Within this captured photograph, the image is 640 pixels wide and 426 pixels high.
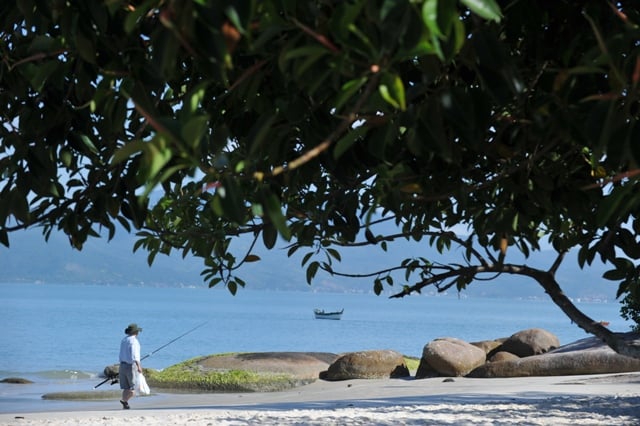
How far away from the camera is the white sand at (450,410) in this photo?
428 inches

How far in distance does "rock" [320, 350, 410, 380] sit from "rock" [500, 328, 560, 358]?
2.95 m

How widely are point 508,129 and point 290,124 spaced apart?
6.81 ft

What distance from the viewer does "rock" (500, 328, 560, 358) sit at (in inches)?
986

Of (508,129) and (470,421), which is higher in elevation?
(508,129)

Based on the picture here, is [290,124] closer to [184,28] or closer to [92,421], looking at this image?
[184,28]

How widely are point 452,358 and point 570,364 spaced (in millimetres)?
3747

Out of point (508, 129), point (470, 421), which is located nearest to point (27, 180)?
point (508, 129)

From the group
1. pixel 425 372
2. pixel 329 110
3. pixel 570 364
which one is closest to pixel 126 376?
pixel 425 372

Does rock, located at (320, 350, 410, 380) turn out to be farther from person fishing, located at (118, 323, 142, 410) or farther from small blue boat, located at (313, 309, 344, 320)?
small blue boat, located at (313, 309, 344, 320)

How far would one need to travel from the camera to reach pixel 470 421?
10.7 meters

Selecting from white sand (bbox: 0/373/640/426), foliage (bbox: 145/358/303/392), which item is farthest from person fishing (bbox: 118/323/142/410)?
foliage (bbox: 145/358/303/392)

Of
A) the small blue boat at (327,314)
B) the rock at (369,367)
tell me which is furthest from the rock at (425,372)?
the small blue boat at (327,314)

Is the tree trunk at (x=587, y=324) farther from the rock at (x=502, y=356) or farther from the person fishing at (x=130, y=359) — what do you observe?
the rock at (x=502, y=356)

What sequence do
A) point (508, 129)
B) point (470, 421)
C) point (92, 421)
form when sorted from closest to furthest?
point (508, 129), point (470, 421), point (92, 421)
